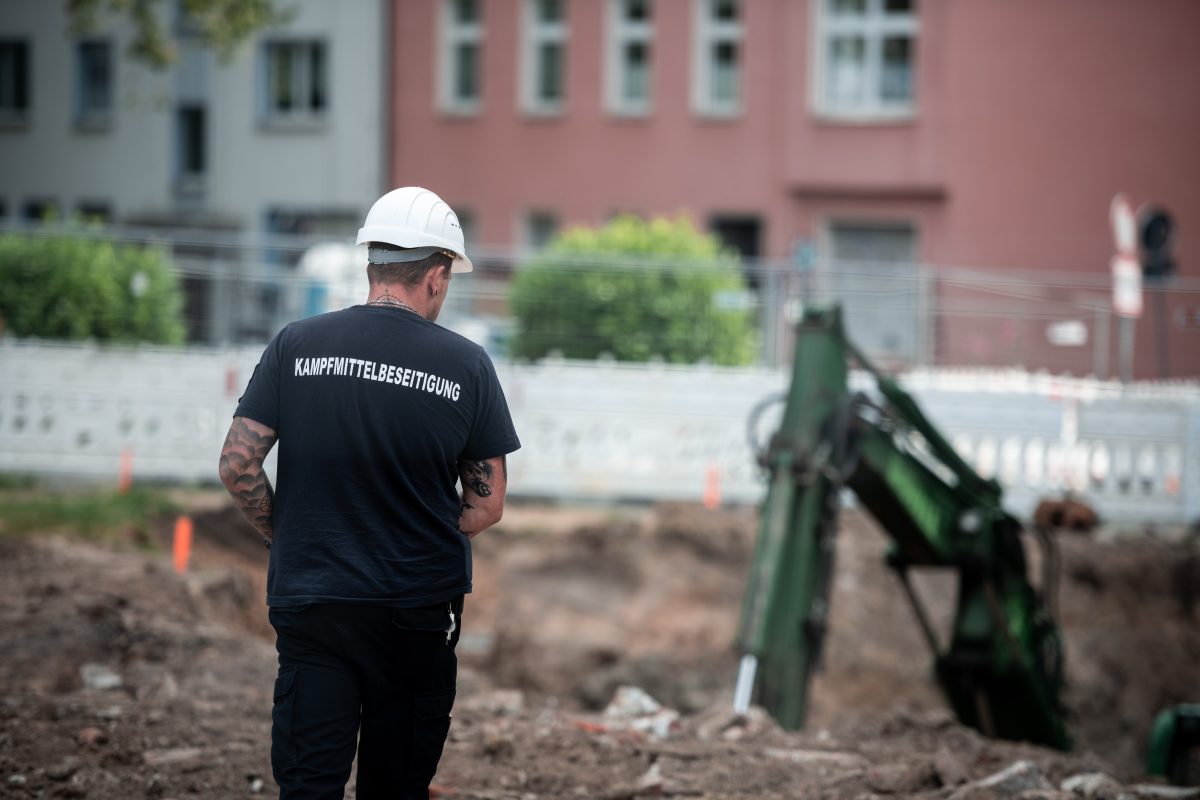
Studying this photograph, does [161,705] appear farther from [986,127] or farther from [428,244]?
[986,127]

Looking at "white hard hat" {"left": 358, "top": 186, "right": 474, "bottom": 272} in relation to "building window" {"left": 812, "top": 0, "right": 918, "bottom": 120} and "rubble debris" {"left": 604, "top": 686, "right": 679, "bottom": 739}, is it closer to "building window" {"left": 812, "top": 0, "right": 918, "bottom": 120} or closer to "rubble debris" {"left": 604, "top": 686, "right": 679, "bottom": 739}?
"rubble debris" {"left": 604, "top": 686, "right": 679, "bottom": 739}

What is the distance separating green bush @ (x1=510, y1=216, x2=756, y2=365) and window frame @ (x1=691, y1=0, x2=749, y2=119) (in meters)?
13.7

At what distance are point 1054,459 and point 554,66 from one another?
701 inches

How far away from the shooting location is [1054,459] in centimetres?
1512

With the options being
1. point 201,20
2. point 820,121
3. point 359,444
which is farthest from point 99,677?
point 820,121

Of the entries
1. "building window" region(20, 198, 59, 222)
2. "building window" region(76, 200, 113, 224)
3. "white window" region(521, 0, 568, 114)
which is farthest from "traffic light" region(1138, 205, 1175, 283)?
"building window" region(20, 198, 59, 222)

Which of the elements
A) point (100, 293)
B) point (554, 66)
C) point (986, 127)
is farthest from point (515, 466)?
point (554, 66)

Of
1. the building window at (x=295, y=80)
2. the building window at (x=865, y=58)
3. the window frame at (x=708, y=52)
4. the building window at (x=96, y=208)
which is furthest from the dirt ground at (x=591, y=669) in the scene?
the building window at (x=96, y=208)

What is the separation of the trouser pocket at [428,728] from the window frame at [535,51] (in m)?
27.0

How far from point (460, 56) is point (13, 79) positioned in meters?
12.2

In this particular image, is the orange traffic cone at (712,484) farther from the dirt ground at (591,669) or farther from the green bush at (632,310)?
the green bush at (632,310)

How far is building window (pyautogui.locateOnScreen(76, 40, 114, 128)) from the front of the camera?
36.0 metres

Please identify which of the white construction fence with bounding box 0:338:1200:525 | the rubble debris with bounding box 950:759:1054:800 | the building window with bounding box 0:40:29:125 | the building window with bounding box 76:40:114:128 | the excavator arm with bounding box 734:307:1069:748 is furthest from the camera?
the building window with bounding box 0:40:29:125

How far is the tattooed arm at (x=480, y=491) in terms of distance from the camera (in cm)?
420
